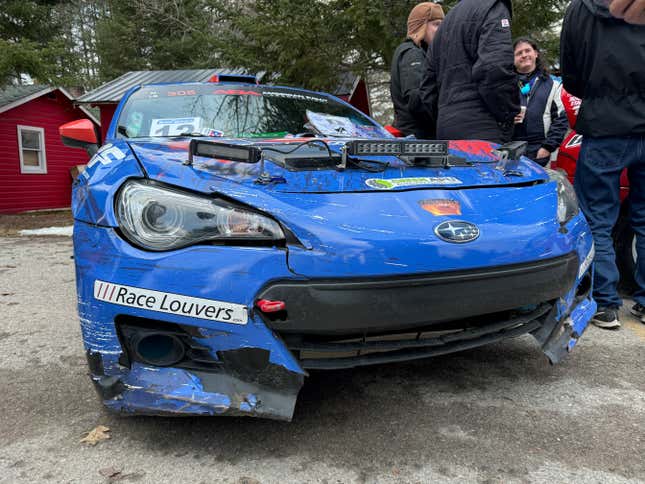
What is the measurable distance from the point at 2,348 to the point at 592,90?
12.4 feet

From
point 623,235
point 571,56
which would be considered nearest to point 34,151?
point 571,56

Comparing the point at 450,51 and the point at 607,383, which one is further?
the point at 450,51

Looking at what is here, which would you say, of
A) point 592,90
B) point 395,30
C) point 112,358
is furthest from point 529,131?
point 395,30

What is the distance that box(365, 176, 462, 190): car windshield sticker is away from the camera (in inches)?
76.4

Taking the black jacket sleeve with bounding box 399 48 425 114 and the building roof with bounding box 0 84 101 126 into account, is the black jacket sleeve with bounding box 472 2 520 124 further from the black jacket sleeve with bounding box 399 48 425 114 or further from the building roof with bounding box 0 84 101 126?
the building roof with bounding box 0 84 101 126

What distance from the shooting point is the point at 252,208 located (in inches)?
67.7

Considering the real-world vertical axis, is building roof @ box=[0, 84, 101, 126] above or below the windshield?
below

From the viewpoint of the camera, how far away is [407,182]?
2.00 meters

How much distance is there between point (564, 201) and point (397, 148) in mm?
744

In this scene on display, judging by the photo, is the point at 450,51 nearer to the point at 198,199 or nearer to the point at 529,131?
the point at 529,131

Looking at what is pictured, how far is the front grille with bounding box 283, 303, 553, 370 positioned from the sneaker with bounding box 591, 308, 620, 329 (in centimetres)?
129

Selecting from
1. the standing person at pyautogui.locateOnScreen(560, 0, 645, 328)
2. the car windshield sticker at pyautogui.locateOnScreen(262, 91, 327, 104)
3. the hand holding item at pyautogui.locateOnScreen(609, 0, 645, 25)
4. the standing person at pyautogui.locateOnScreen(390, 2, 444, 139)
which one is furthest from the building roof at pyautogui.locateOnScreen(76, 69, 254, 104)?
the hand holding item at pyautogui.locateOnScreen(609, 0, 645, 25)

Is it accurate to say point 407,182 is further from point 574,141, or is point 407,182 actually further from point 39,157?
point 39,157

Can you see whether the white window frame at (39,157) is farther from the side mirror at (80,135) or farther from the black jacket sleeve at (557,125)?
the black jacket sleeve at (557,125)
